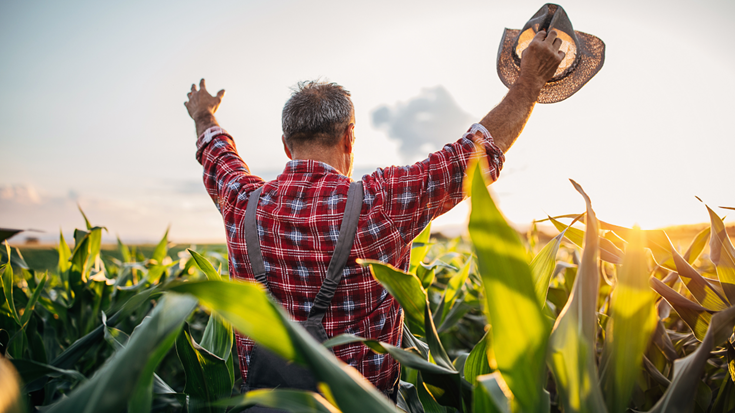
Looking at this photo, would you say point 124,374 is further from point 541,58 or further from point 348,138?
point 541,58

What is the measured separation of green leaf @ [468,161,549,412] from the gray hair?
715 mm

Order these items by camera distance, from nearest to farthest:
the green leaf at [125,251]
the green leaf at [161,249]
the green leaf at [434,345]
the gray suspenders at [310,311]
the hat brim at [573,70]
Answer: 1. the green leaf at [434,345]
2. the gray suspenders at [310,311]
3. the hat brim at [573,70]
4. the green leaf at [161,249]
5. the green leaf at [125,251]

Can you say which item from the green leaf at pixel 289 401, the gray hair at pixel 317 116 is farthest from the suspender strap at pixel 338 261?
the green leaf at pixel 289 401

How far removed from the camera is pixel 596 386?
9.6 inches

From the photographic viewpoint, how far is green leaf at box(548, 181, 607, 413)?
241mm

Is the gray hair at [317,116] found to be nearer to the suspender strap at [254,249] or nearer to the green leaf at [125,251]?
the suspender strap at [254,249]

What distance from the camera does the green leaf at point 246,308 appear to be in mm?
219

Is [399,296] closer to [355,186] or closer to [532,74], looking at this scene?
[355,186]

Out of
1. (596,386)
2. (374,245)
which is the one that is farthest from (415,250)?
(596,386)

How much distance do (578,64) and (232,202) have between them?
3.48 feet

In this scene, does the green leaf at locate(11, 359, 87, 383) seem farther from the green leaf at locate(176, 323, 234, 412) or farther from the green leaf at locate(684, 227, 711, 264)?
the green leaf at locate(684, 227, 711, 264)

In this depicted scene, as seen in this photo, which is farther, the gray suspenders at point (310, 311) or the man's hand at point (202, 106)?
the man's hand at point (202, 106)

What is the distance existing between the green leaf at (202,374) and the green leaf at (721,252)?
2.41 feet

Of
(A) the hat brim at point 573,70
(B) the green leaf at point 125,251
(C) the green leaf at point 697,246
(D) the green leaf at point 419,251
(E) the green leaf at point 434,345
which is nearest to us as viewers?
(E) the green leaf at point 434,345
